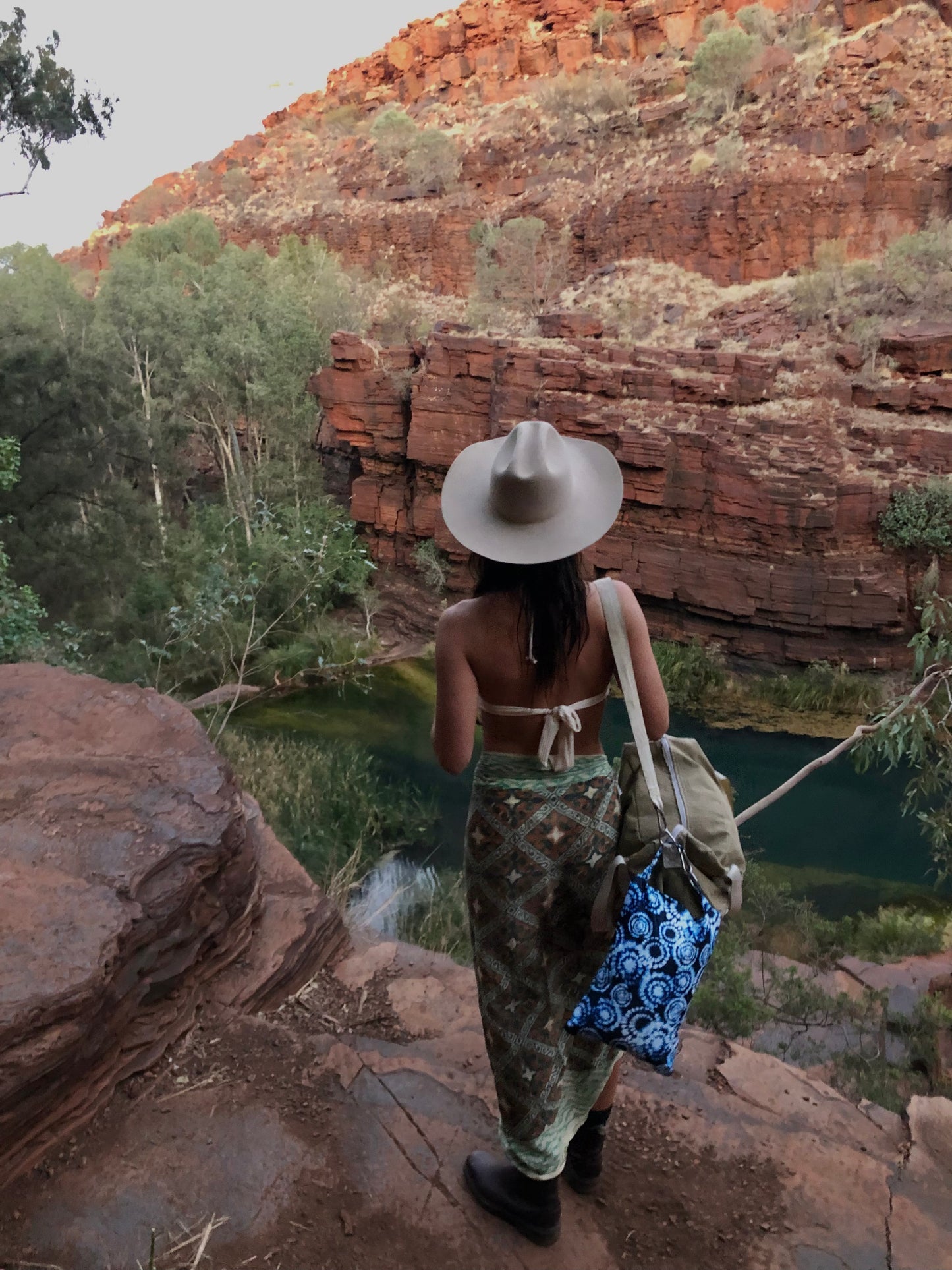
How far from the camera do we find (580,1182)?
2.16m

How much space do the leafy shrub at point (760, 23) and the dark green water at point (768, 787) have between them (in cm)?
2435

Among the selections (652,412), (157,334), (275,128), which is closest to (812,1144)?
(652,412)

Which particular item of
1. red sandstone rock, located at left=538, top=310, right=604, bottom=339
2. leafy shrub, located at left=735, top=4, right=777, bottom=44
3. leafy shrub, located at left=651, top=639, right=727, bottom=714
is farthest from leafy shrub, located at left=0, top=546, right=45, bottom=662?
leafy shrub, located at left=735, top=4, right=777, bottom=44

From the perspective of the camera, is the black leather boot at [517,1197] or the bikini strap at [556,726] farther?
the black leather boot at [517,1197]

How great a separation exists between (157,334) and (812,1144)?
1631 cm

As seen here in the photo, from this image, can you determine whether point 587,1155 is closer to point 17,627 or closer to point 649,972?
point 649,972

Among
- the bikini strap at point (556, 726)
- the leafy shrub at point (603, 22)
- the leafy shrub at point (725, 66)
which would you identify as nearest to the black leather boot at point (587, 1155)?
the bikini strap at point (556, 726)

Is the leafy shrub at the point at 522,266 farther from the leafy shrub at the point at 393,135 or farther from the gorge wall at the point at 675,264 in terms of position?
the leafy shrub at the point at 393,135

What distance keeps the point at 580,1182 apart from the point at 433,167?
98.4ft

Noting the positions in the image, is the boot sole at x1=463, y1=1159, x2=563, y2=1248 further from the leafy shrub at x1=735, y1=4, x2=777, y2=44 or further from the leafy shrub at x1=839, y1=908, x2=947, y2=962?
the leafy shrub at x1=735, y1=4, x2=777, y2=44

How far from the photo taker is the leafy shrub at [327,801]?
671 cm

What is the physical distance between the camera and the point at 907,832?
9.43 meters

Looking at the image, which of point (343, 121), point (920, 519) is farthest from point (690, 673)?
point (343, 121)

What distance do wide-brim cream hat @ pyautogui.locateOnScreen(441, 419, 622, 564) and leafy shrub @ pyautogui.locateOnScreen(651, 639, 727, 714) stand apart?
34.7 ft
